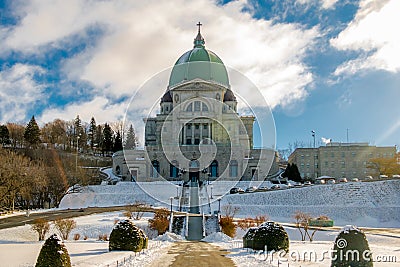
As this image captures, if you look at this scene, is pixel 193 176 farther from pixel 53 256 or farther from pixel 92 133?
pixel 53 256

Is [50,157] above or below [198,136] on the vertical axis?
below

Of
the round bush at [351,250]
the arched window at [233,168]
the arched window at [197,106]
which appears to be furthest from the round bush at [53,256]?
the arched window at [197,106]

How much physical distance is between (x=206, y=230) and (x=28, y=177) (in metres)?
26.2

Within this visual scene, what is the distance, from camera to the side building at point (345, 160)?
82.5 meters

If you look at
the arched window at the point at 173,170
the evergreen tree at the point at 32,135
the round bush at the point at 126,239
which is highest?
the evergreen tree at the point at 32,135

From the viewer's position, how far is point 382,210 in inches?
2077

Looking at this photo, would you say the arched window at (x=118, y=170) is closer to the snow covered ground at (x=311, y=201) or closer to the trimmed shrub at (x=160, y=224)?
the snow covered ground at (x=311, y=201)

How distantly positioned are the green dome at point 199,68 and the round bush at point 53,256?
75.8 meters

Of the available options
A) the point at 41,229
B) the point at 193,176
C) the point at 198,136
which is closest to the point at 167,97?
the point at 198,136

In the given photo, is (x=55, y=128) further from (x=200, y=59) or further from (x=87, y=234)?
(x=87, y=234)

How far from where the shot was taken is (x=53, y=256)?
1473 centimetres

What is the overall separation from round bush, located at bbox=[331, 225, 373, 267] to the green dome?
250ft

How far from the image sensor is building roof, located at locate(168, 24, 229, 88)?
297ft

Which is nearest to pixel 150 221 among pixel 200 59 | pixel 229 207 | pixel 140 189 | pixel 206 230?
pixel 206 230
